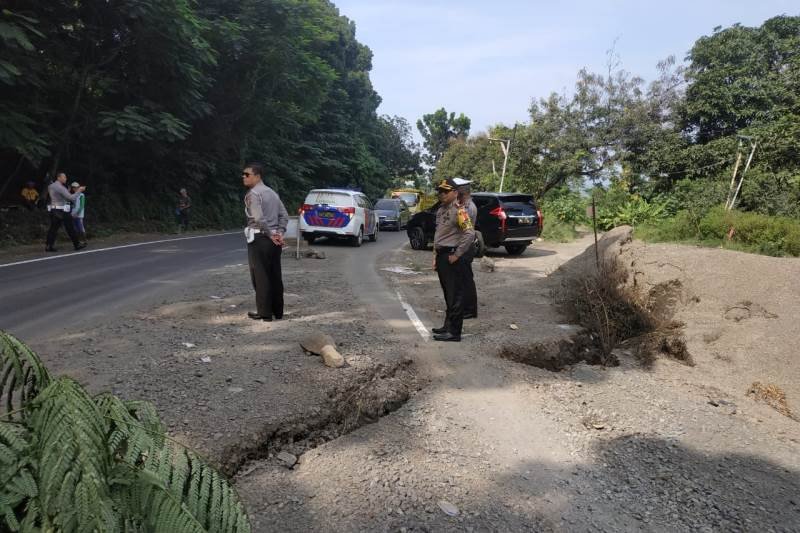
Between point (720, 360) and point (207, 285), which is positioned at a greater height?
point (207, 285)

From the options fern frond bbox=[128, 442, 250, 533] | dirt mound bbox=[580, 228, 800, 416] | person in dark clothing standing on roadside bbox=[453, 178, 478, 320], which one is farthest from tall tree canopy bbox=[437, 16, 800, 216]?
fern frond bbox=[128, 442, 250, 533]

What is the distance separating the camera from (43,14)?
15.0 metres

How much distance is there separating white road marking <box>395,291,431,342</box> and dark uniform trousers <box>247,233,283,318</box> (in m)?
1.79

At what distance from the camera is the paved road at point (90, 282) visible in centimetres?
663

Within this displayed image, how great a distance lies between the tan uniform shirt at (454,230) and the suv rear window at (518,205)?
29.4 ft

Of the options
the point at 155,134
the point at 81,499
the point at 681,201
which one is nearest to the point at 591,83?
the point at 681,201

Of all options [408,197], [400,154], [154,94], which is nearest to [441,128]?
[400,154]

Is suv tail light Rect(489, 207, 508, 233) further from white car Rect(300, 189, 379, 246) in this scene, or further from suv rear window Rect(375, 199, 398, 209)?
suv rear window Rect(375, 199, 398, 209)

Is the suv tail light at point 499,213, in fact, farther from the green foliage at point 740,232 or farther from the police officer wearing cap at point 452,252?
the police officer wearing cap at point 452,252

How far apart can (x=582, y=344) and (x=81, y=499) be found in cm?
611

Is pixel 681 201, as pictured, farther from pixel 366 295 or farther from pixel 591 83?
pixel 366 295

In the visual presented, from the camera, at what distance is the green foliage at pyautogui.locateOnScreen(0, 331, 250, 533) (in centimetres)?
83

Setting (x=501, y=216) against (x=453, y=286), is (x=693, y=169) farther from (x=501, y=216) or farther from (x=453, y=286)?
(x=453, y=286)

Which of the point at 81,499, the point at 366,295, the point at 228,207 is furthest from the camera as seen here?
the point at 228,207
